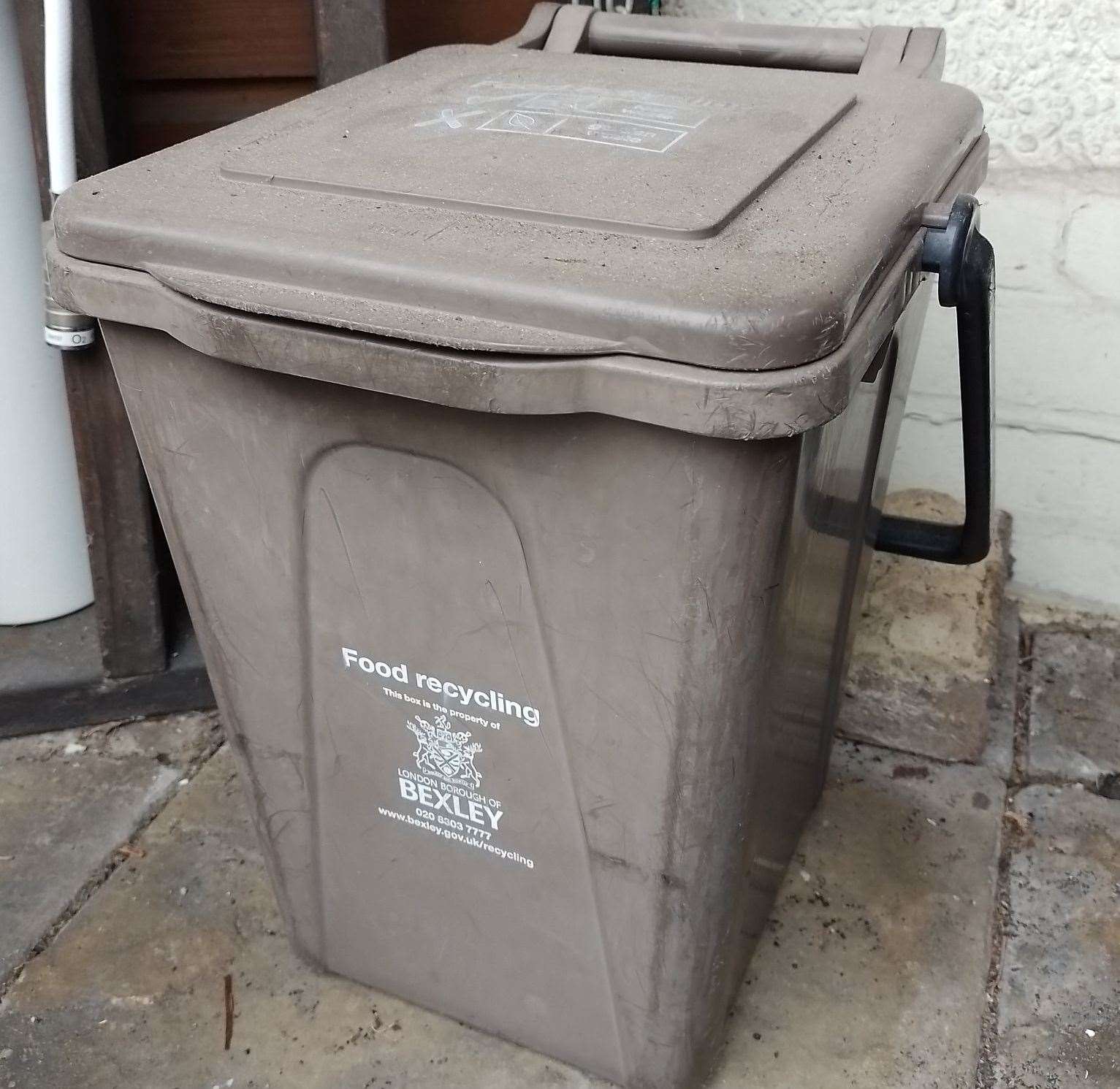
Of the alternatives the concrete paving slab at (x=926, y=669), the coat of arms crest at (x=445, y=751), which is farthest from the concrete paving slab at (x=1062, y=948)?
the coat of arms crest at (x=445, y=751)

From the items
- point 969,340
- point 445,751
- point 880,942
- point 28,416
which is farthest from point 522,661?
point 28,416

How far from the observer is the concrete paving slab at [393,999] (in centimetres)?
157

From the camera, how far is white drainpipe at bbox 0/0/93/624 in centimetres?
189

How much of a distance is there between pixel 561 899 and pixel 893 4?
1.77 m

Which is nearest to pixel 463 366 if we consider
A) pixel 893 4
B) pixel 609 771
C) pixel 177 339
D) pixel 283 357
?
pixel 283 357

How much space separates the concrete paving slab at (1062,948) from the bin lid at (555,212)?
3.85 feet

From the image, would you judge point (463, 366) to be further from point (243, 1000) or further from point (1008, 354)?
point (1008, 354)

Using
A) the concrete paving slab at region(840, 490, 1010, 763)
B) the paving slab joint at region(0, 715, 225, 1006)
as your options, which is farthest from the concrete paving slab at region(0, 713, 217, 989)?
the concrete paving slab at region(840, 490, 1010, 763)

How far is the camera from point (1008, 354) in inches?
92.2

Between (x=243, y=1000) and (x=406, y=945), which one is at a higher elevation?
(x=406, y=945)

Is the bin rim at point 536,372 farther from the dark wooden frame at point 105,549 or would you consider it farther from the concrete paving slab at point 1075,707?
the concrete paving slab at point 1075,707

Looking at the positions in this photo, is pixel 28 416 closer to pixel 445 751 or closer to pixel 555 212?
pixel 445 751

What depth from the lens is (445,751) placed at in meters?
1.31

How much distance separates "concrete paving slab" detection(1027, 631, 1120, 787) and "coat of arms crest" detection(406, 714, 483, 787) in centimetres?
126
